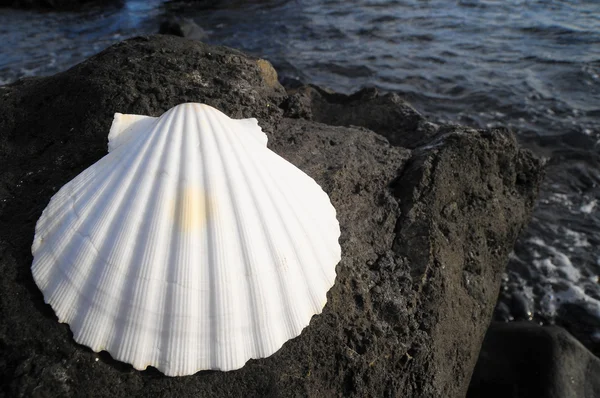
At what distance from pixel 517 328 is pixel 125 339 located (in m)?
2.64

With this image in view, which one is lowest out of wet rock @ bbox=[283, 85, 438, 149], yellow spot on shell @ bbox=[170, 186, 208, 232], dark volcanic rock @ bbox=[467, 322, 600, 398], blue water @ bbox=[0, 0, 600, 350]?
dark volcanic rock @ bbox=[467, 322, 600, 398]

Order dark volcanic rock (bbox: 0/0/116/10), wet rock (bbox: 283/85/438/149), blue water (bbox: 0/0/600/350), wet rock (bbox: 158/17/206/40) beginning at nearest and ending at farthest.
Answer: wet rock (bbox: 283/85/438/149)
blue water (bbox: 0/0/600/350)
wet rock (bbox: 158/17/206/40)
dark volcanic rock (bbox: 0/0/116/10)

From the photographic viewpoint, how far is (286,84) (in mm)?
7250

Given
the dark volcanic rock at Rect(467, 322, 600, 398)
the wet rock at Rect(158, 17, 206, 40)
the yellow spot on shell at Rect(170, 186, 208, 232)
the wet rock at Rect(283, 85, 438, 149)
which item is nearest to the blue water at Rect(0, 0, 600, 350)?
the wet rock at Rect(158, 17, 206, 40)

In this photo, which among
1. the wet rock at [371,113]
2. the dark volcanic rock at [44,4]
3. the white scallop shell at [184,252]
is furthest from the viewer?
the dark volcanic rock at [44,4]

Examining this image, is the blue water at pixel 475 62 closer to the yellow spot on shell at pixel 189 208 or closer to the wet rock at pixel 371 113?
the wet rock at pixel 371 113

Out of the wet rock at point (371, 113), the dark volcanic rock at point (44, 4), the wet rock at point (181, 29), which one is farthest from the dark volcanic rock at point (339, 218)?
the dark volcanic rock at point (44, 4)

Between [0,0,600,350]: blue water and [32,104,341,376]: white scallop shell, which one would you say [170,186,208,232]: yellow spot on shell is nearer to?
[32,104,341,376]: white scallop shell

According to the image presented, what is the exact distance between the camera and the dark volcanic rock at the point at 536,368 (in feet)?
8.80

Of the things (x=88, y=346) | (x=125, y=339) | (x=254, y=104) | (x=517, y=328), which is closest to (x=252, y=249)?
(x=125, y=339)

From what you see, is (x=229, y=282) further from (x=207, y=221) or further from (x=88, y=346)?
(x=88, y=346)

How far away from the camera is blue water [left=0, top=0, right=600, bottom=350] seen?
429 cm

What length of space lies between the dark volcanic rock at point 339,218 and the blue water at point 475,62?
4.52 ft

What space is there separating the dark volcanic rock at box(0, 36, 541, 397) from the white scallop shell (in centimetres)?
13
